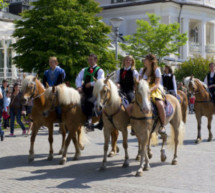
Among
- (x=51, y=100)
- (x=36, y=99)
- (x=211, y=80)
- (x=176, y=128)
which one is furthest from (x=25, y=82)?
(x=211, y=80)

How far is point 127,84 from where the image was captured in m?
9.73

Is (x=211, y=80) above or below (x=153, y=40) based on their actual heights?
below

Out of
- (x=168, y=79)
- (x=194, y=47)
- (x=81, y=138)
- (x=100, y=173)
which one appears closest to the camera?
(x=100, y=173)

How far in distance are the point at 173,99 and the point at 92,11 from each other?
14851 mm

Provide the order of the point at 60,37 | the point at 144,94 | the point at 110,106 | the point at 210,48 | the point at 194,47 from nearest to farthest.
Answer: the point at 144,94, the point at 110,106, the point at 60,37, the point at 194,47, the point at 210,48

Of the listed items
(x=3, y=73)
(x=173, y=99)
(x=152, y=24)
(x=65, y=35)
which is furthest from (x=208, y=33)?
(x=173, y=99)

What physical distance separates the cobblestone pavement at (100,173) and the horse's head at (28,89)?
157 cm

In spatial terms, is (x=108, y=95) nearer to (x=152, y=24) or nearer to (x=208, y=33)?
(x=152, y=24)

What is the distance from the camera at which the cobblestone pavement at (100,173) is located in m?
7.14

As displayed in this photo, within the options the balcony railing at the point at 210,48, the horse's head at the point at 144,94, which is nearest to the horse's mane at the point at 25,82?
the horse's head at the point at 144,94

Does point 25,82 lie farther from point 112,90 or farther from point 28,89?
point 112,90

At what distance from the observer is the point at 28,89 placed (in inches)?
374

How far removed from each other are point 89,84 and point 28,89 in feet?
4.82

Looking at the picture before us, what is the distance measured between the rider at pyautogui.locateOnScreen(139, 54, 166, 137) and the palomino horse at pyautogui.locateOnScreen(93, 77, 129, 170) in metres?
0.76
